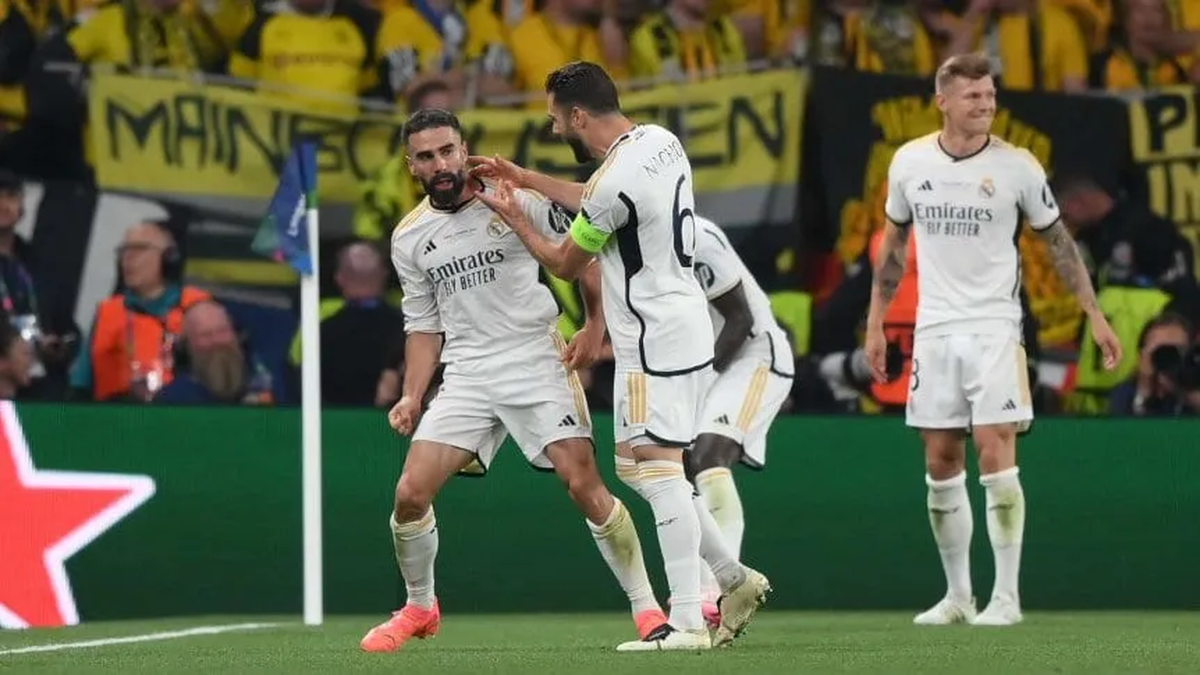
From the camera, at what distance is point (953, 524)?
1095 cm

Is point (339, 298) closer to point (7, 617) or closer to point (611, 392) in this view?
point (611, 392)

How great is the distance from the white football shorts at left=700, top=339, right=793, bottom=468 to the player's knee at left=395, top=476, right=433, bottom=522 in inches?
73.8

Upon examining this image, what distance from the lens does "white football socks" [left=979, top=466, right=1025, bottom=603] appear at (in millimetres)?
10773

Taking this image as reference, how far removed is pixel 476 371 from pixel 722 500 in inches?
68.8

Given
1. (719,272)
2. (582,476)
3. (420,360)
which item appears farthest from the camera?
(719,272)

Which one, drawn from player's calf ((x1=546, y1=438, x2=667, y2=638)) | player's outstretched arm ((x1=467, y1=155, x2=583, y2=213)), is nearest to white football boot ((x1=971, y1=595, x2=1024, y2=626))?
player's calf ((x1=546, y1=438, x2=667, y2=638))

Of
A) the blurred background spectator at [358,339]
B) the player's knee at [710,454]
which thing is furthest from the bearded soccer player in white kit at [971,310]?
the blurred background spectator at [358,339]

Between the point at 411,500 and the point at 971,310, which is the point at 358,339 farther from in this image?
the point at 411,500

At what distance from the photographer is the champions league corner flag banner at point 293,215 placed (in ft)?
37.8

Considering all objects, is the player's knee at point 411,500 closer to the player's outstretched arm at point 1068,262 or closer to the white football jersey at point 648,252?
the white football jersey at point 648,252

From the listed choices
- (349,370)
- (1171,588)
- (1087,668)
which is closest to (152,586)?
(349,370)

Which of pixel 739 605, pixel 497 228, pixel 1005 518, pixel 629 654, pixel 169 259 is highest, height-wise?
pixel 169 259

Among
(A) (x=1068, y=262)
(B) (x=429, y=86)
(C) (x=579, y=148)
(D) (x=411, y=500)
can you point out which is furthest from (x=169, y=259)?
(C) (x=579, y=148)

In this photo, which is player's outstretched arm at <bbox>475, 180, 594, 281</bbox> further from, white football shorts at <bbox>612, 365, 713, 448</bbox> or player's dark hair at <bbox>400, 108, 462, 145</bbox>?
white football shorts at <bbox>612, 365, 713, 448</bbox>
